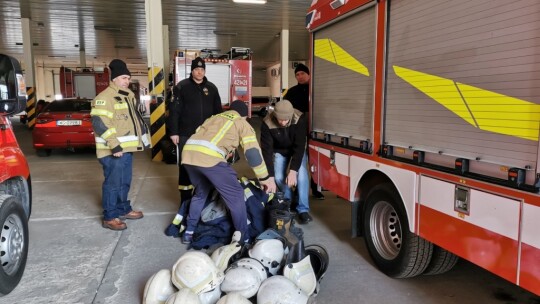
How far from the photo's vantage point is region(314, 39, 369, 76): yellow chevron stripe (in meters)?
3.65

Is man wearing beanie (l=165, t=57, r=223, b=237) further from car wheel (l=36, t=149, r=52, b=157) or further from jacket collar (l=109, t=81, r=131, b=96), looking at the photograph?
car wheel (l=36, t=149, r=52, b=157)

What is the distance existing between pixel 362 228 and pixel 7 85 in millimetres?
3128

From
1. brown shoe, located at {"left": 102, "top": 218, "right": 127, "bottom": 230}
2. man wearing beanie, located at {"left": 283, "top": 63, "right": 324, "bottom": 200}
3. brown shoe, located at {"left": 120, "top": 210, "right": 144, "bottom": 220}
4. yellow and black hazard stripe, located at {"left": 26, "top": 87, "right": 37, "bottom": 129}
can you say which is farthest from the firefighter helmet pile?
yellow and black hazard stripe, located at {"left": 26, "top": 87, "right": 37, "bottom": 129}

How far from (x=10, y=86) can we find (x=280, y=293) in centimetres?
245

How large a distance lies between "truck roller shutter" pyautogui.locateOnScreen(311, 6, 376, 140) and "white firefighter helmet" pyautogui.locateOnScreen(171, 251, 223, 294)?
1.65m

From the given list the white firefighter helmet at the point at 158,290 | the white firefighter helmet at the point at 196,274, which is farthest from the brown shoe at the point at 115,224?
the white firefighter helmet at the point at 196,274

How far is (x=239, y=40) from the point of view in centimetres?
2083

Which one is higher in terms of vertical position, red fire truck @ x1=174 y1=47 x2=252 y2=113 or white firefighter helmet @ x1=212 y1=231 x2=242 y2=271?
red fire truck @ x1=174 y1=47 x2=252 y2=113

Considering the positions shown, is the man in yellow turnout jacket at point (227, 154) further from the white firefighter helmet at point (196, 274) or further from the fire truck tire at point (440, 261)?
the fire truck tire at point (440, 261)

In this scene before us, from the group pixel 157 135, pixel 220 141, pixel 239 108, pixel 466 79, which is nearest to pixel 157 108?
pixel 157 135

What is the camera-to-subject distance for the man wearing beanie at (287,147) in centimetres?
462

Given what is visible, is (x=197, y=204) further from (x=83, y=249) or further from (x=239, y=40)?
(x=239, y=40)

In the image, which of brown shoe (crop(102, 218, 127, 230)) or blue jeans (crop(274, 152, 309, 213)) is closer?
brown shoe (crop(102, 218, 127, 230))

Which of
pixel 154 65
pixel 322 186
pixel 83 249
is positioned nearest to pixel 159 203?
pixel 83 249
